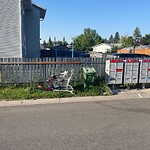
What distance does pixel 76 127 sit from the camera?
15.0 ft

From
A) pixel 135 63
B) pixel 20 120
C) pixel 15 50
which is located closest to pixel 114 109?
pixel 20 120

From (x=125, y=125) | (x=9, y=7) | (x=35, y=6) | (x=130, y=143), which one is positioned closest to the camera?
(x=130, y=143)

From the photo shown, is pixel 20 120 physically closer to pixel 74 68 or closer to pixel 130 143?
pixel 130 143

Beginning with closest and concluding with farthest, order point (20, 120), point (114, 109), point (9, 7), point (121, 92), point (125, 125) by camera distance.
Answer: point (125, 125) → point (20, 120) → point (114, 109) → point (121, 92) → point (9, 7)

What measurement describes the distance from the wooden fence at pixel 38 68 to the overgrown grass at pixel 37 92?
0.48 meters

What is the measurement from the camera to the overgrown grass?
7.28m

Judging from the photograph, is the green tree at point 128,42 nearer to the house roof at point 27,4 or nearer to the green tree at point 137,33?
the green tree at point 137,33

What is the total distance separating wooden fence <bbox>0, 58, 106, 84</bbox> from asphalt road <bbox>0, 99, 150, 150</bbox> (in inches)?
105

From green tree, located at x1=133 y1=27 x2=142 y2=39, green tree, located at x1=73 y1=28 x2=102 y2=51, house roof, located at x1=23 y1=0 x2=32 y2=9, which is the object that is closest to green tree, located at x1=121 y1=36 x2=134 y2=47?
green tree, located at x1=73 y1=28 x2=102 y2=51

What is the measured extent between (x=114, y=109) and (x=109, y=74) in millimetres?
2852

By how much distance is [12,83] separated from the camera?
8.61 m

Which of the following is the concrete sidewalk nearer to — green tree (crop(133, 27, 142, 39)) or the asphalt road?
the asphalt road

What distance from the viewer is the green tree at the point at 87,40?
74.0m

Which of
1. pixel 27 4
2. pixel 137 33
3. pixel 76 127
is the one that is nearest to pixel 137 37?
pixel 137 33
